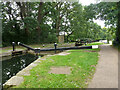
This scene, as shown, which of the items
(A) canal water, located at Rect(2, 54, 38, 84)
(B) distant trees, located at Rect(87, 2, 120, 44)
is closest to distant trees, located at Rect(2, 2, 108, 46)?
(B) distant trees, located at Rect(87, 2, 120, 44)

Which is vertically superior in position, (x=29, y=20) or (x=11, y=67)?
(x=29, y=20)

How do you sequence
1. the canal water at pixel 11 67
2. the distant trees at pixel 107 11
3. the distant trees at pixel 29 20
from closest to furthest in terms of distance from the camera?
Answer: the canal water at pixel 11 67 → the distant trees at pixel 107 11 → the distant trees at pixel 29 20

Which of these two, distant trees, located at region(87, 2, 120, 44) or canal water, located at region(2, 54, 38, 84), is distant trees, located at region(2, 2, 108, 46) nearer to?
distant trees, located at region(87, 2, 120, 44)

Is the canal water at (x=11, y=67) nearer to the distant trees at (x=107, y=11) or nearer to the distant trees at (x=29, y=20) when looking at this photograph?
the distant trees at (x=107, y=11)

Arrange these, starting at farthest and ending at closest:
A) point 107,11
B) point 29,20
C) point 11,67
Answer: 1. point 29,20
2. point 107,11
3. point 11,67

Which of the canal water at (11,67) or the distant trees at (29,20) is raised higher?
the distant trees at (29,20)

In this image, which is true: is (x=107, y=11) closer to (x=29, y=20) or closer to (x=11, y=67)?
(x=11, y=67)

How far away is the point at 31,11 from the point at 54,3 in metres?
4.86

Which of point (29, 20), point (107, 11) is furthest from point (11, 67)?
point (29, 20)

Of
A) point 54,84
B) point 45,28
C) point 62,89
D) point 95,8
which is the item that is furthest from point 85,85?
point 45,28

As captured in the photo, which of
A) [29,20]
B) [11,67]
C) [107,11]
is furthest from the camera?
[29,20]

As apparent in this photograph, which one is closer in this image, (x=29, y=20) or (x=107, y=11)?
(x=107, y=11)

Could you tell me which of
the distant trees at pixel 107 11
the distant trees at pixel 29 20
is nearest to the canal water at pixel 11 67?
the distant trees at pixel 107 11

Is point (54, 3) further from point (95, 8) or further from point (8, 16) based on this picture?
point (95, 8)
